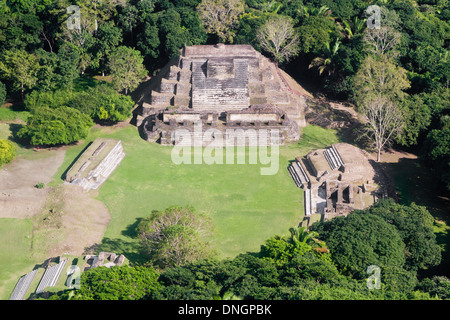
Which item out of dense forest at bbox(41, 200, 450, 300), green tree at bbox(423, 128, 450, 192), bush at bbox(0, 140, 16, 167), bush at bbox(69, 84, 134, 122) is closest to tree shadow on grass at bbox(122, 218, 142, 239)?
dense forest at bbox(41, 200, 450, 300)

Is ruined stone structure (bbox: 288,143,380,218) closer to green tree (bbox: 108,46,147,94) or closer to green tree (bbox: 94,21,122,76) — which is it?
green tree (bbox: 108,46,147,94)

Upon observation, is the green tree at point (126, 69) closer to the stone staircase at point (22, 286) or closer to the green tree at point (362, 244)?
the stone staircase at point (22, 286)

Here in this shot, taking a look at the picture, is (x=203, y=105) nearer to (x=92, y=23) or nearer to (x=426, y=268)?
(x=92, y=23)

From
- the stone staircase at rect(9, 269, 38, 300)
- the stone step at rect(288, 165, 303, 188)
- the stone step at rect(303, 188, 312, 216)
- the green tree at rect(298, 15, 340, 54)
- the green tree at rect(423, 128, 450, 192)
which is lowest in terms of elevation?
the stone step at rect(288, 165, 303, 188)

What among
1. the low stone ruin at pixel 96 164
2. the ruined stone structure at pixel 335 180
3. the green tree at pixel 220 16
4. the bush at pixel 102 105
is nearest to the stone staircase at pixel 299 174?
the ruined stone structure at pixel 335 180

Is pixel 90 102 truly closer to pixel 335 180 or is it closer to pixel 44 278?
pixel 44 278
